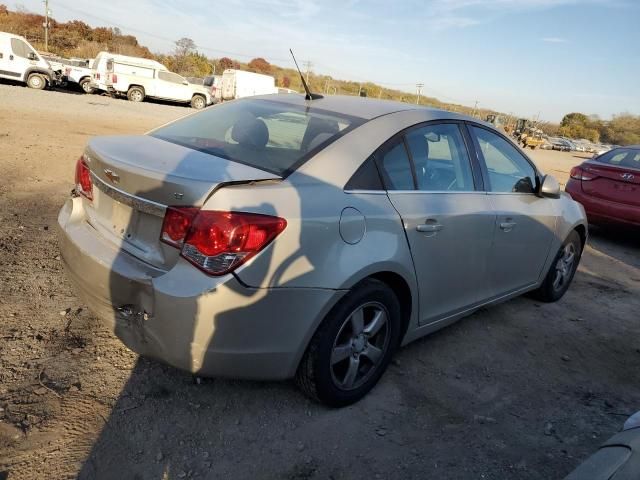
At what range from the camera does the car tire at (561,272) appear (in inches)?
187

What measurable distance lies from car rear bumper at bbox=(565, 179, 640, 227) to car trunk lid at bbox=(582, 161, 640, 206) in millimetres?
61

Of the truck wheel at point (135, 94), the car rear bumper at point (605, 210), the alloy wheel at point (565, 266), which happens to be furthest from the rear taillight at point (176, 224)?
the truck wheel at point (135, 94)

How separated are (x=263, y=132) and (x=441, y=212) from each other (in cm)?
117

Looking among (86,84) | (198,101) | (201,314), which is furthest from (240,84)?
(201,314)

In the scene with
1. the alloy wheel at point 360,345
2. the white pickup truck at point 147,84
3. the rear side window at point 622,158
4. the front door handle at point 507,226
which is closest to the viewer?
the alloy wheel at point 360,345

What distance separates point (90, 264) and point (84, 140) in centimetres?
893

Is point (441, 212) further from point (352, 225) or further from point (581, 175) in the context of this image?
point (581, 175)

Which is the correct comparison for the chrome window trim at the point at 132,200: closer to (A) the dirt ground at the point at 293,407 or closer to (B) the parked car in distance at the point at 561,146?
(A) the dirt ground at the point at 293,407

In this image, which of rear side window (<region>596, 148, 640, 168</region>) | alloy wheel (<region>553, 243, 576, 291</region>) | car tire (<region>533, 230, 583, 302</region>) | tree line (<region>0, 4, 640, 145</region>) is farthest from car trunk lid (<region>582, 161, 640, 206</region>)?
tree line (<region>0, 4, 640, 145</region>)

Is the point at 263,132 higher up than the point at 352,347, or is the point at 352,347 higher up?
the point at 263,132

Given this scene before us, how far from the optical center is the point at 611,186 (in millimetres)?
7355

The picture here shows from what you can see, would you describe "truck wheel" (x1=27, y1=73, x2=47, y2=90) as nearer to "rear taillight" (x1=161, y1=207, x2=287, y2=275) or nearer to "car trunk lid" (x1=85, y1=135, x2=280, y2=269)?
"car trunk lid" (x1=85, y1=135, x2=280, y2=269)

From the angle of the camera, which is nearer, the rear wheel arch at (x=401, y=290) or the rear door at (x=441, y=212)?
the rear wheel arch at (x=401, y=290)

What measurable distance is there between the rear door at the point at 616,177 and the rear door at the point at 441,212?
4.71 metres
